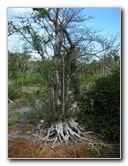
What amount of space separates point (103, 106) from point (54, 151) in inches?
29.2

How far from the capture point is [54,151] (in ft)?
9.00

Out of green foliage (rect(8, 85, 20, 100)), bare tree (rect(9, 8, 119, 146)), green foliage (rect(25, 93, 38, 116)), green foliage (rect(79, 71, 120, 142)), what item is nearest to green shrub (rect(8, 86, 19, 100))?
green foliage (rect(8, 85, 20, 100))

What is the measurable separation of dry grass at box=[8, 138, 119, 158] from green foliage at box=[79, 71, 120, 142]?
20 cm

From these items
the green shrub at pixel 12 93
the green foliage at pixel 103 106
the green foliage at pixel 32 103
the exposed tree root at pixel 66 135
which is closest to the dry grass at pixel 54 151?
the exposed tree root at pixel 66 135

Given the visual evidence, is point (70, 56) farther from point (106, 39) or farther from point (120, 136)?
point (120, 136)

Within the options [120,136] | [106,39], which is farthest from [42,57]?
[120,136]

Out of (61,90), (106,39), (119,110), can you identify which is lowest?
(119,110)

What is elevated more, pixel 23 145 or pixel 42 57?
pixel 42 57

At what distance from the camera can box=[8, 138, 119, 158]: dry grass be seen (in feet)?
8.96

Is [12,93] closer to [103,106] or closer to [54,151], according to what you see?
[54,151]

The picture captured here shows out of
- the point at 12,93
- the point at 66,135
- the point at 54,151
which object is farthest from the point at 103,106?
the point at 12,93

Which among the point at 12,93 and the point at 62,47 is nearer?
the point at 12,93
